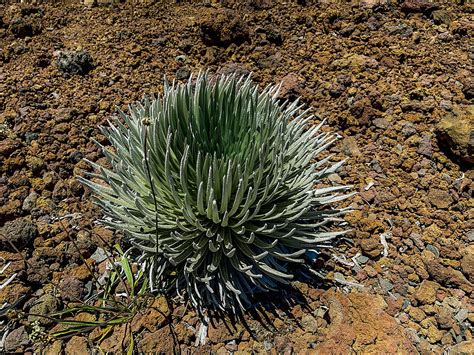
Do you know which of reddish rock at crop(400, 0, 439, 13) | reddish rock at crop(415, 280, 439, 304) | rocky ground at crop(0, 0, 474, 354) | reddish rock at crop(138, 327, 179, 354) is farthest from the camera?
reddish rock at crop(400, 0, 439, 13)

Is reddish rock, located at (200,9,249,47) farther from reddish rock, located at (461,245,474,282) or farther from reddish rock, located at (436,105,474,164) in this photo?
reddish rock, located at (461,245,474,282)

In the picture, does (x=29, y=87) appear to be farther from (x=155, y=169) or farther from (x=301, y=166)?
(x=301, y=166)

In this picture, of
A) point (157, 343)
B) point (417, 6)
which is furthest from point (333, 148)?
point (417, 6)

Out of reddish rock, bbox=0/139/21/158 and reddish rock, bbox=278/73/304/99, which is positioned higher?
reddish rock, bbox=278/73/304/99

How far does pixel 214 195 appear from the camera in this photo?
1644 mm

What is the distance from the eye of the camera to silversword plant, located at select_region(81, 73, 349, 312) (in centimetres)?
161

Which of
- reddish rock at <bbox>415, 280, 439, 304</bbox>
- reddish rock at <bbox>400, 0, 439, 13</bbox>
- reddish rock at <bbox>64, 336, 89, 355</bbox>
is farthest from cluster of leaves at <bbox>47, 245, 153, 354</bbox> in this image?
reddish rock at <bbox>400, 0, 439, 13</bbox>

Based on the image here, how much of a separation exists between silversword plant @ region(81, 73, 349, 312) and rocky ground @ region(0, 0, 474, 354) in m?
0.18

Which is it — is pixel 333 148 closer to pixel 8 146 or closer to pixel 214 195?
pixel 214 195

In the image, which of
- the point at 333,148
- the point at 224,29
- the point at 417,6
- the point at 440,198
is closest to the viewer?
the point at 440,198

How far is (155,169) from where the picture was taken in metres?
1.72

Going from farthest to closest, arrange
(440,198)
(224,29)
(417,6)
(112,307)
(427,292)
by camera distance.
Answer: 1. (417,6)
2. (224,29)
3. (440,198)
4. (427,292)
5. (112,307)

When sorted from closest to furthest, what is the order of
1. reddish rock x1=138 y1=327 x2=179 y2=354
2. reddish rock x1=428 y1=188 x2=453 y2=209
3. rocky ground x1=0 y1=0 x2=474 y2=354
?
reddish rock x1=138 y1=327 x2=179 y2=354
rocky ground x1=0 y1=0 x2=474 y2=354
reddish rock x1=428 y1=188 x2=453 y2=209

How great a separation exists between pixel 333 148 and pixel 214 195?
1.10 meters
